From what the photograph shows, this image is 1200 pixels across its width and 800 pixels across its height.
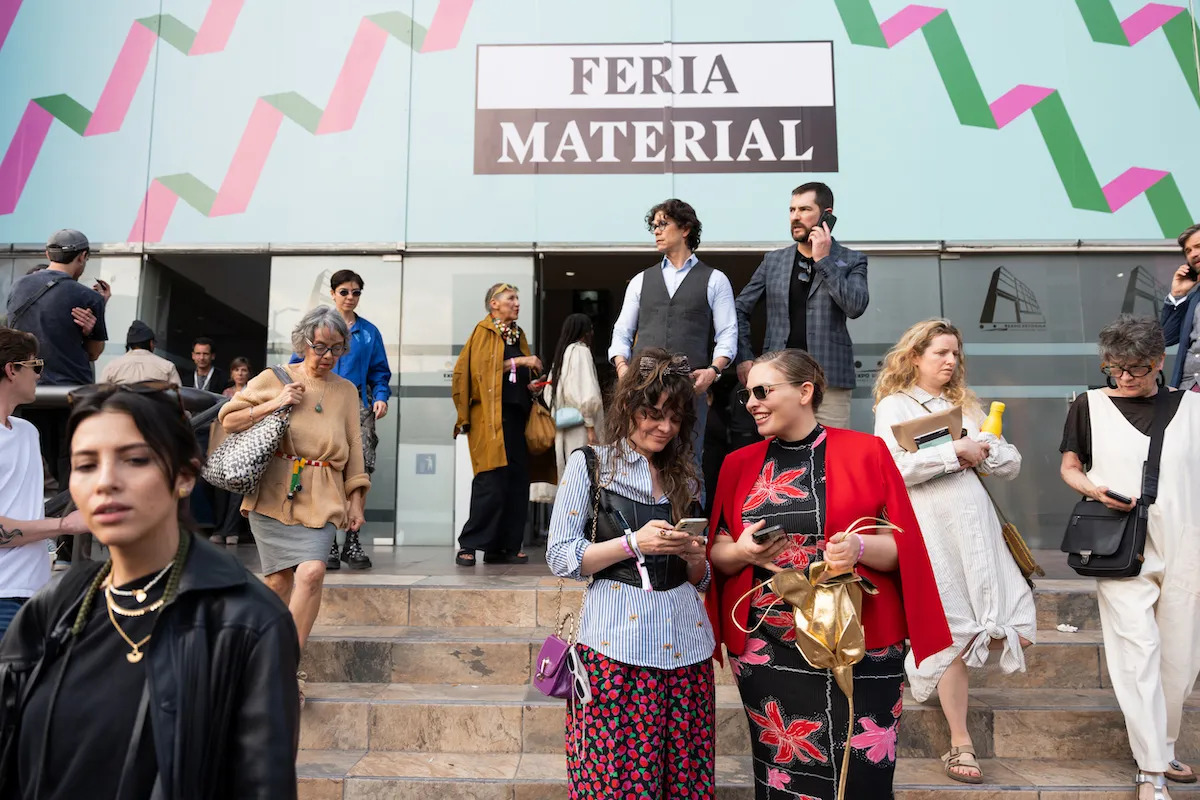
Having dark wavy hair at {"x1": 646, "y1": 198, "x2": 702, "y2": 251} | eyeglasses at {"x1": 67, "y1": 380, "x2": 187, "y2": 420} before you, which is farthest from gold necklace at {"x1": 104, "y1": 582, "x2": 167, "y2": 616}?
dark wavy hair at {"x1": 646, "y1": 198, "x2": 702, "y2": 251}

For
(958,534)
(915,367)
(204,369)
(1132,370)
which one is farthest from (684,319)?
(204,369)

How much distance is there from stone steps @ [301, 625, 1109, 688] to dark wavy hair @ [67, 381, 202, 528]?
9.28ft

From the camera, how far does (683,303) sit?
454 centimetres

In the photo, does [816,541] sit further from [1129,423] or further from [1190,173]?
[1190,173]

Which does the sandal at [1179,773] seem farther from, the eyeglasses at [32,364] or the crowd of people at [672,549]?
the eyeglasses at [32,364]

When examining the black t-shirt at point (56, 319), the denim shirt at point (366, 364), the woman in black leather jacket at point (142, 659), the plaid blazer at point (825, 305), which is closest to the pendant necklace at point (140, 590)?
the woman in black leather jacket at point (142, 659)

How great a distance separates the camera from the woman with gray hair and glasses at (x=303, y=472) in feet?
11.5

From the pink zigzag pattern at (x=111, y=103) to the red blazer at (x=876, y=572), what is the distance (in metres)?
7.63

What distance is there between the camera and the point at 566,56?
Answer: 7.84 metres

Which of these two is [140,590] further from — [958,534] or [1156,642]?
[1156,642]

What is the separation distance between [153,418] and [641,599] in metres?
1.39

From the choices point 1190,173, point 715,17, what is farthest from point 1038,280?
point 715,17

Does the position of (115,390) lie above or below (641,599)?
above

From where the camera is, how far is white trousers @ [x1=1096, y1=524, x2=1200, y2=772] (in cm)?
329
